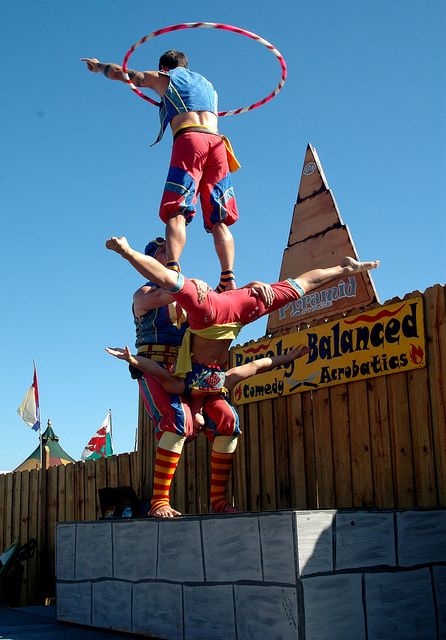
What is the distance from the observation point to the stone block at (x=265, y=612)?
11.6 feet

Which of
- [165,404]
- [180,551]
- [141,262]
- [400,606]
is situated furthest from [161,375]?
[400,606]

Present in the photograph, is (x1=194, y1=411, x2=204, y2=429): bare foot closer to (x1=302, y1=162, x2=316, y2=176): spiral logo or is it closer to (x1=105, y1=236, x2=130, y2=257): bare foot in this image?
(x1=105, y1=236, x2=130, y2=257): bare foot

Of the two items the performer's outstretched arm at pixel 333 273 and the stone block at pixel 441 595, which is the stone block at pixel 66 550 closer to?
the performer's outstretched arm at pixel 333 273

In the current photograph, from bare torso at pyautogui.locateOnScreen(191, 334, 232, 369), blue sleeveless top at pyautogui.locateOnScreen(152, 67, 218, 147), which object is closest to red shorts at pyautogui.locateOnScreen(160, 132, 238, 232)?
blue sleeveless top at pyautogui.locateOnScreen(152, 67, 218, 147)

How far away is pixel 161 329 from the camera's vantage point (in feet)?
17.5

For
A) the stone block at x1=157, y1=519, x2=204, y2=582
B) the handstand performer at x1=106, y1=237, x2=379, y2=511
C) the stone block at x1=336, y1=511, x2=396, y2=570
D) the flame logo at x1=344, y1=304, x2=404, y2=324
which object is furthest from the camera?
the flame logo at x1=344, y1=304, x2=404, y2=324

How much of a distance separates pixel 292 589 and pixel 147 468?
14.5 feet

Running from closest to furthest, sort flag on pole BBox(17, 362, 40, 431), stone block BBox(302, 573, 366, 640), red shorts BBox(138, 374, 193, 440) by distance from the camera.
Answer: stone block BBox(302, 573, 366, 640) → red shorts BBox(138, 374, 193, 440) → flag on pole BBox(17, 362, 40, 431)

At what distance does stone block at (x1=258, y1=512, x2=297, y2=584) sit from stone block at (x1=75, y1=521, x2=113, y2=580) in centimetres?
159

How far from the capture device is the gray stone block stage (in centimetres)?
362

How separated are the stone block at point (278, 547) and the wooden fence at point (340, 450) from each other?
1.59 metres

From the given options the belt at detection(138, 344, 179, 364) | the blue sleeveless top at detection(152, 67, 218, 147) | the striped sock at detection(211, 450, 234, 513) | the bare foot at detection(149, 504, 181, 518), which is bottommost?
the bare foot at detection(149, 504, 181, 518)

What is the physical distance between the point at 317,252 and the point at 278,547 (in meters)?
4.15

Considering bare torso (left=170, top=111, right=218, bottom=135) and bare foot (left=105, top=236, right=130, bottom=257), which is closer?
bare foot (left=105, top=236, right=130, bottom=257)
